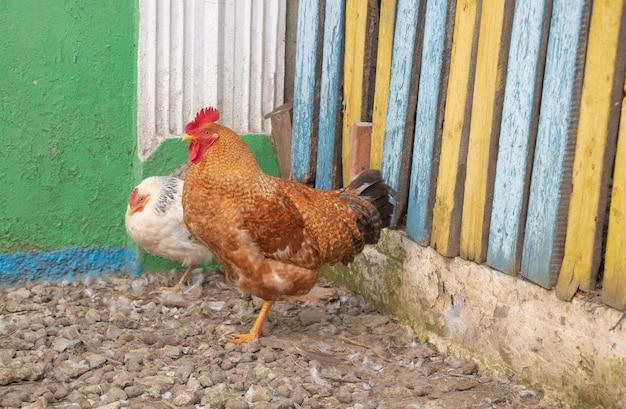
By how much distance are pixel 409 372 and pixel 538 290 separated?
2.90ft

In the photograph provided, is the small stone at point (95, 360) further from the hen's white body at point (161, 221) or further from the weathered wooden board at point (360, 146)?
the weathered wooden board at point (360, 146)

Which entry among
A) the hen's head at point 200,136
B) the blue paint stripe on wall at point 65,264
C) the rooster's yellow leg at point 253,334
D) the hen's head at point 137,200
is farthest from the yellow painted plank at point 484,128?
the blue paint stripe on wall at point 65,264

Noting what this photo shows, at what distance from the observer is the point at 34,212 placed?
513 cm

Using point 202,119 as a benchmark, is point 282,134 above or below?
below

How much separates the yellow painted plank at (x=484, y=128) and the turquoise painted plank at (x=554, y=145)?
0.99 ft

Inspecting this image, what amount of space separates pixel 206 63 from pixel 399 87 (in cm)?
156

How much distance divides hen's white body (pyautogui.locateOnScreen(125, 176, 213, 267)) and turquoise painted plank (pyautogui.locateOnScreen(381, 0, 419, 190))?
1448 millimetres

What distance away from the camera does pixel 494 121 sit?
3734 mm

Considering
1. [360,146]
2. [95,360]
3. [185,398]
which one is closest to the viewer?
[185,398]

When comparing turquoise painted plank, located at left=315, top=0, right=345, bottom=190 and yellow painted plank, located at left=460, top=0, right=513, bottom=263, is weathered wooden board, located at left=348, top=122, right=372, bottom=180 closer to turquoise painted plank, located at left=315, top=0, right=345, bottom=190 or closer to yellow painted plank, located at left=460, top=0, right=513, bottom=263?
turquoise painted plank, located at left=315, top=0, right=345, bottom=190

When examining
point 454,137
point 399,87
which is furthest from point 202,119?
point 454,137

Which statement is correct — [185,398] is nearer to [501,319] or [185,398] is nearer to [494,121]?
[501,319]

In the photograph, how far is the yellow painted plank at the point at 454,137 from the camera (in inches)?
153

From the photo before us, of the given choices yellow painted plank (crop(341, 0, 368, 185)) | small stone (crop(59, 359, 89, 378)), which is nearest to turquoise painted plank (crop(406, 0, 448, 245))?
yellow painted plank (crop(341, 0, 368, 185))
